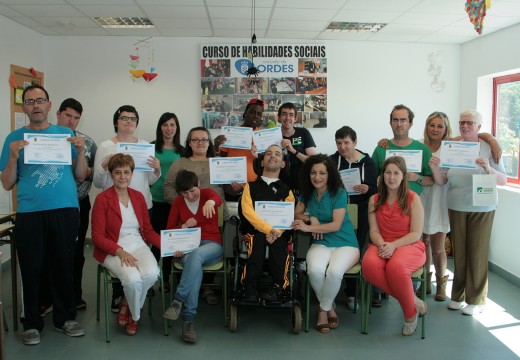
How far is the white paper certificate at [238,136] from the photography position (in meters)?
3.96

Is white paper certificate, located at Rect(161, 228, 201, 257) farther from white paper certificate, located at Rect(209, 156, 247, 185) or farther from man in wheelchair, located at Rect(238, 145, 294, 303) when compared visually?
white paper certificate, located at Rect(209, 156, 247, 185)

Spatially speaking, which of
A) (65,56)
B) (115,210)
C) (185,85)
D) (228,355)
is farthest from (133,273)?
(65,56)

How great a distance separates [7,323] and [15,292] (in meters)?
0.25

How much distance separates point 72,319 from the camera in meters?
3.38

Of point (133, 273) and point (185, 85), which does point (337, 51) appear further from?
point (133, 273)

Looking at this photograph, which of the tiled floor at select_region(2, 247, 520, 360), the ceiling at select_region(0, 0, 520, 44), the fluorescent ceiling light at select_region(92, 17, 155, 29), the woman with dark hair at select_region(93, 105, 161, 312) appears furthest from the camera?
the fluorescent ceiling light at select_region(92, 17, 155, 29)

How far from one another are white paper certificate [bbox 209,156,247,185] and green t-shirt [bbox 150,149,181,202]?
48 centimetres

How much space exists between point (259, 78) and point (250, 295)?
143 inches

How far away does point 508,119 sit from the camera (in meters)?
5.54

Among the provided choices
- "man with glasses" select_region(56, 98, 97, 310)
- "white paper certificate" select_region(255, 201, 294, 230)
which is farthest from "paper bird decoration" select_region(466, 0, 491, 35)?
"man with glasses" select_region(56, 98, 97, 310)

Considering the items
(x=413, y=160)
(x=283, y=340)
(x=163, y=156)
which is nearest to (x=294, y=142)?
(x=413, y=160)

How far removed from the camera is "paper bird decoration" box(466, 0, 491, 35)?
3.44 metres

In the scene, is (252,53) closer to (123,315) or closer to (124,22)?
(124,22)

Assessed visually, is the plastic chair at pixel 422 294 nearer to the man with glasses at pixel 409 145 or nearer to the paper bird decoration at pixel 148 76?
the man with glasses at pixel 409 145
